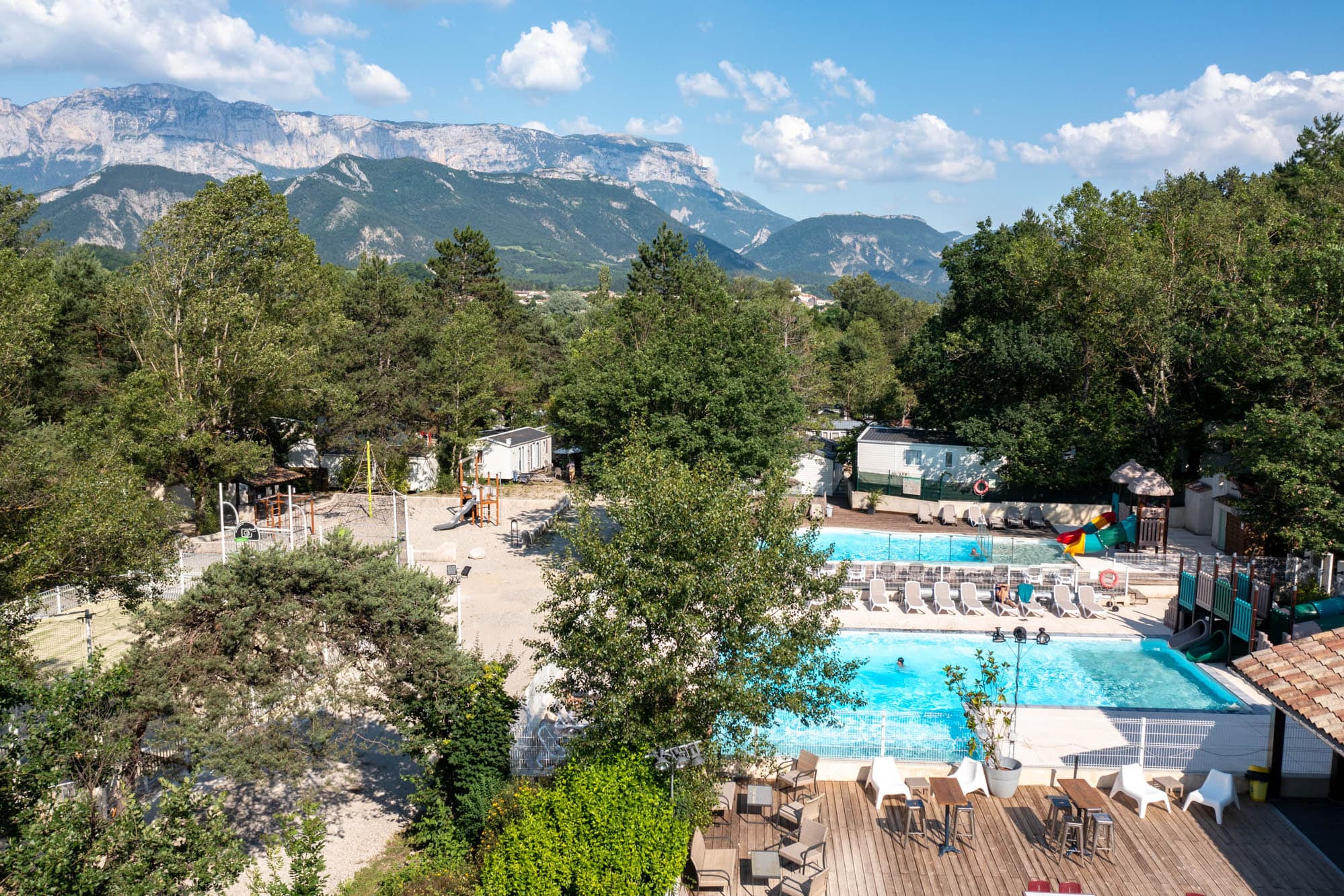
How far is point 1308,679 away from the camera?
8.99 m

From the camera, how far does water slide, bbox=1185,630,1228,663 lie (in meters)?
15.9

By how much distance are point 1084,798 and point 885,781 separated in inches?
90.3

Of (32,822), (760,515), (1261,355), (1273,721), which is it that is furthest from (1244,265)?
(32,822)

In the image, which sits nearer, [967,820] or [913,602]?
[967,820]

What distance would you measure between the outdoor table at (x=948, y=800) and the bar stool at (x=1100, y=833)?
1.37 metres

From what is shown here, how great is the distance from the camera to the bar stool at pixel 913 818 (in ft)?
32.0

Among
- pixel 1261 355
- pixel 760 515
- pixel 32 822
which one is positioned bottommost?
pixel 32 822

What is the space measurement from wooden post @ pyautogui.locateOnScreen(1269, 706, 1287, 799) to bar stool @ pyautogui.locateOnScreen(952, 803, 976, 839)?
3.91 m

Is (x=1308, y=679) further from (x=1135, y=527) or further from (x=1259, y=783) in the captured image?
(x=1135, y=527)

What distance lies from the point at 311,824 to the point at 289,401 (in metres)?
24.6

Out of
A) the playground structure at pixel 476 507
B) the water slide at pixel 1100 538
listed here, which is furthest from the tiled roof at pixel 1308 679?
the playground structure at pixel 476 507

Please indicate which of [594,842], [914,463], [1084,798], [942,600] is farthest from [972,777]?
[914,463]

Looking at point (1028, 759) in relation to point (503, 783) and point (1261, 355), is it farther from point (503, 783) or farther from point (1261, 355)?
point (1261, 355)

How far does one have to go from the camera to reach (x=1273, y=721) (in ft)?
34.3
